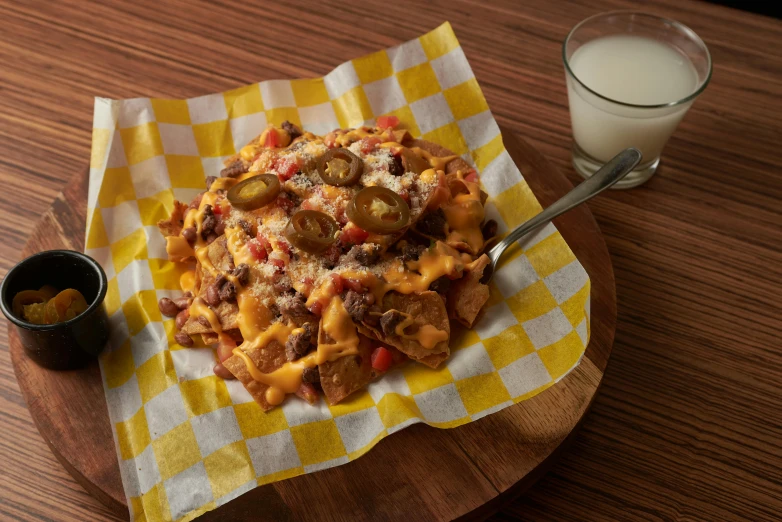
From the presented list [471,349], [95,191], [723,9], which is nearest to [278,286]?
[471,349]

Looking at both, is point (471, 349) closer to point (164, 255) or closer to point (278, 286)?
point (278, 286)

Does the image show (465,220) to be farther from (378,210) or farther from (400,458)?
(400,458)

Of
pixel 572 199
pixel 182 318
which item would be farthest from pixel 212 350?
pixel 572 199

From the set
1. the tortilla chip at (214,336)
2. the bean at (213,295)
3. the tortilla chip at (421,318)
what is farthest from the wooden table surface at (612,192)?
the bean at (213,295)

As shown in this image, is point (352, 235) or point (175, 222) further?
point (175, 222)

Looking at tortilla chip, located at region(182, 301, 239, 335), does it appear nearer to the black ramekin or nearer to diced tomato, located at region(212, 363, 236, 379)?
diced tomato, located at region(212, 363, 236, 379)
